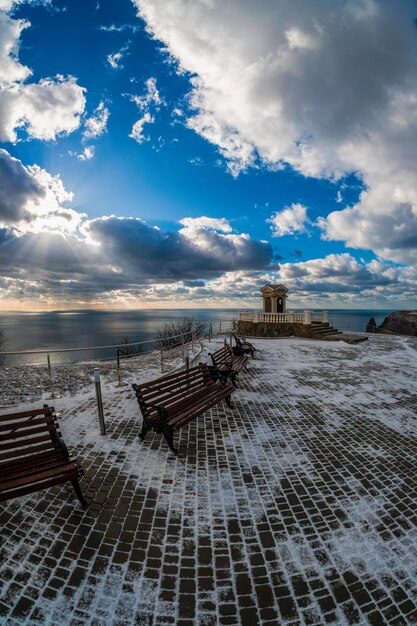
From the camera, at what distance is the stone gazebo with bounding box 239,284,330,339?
71.0 ft

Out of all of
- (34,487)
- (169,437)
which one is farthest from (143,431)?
(34,487)

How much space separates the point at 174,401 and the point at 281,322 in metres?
19.1

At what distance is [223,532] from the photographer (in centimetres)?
314

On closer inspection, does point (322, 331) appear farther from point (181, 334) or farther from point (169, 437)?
point (169, 437)

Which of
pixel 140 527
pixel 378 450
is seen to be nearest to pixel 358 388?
pixel 378 450

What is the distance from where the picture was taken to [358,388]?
27.5ft

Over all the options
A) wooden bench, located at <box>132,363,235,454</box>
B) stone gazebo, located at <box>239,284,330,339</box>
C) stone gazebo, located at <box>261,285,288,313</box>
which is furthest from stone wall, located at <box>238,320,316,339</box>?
wooden bench, located at <box>132,363,235,454</box>

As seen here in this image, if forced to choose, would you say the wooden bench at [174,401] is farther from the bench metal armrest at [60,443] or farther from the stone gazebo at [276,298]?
the stone gazebo at [276,298]

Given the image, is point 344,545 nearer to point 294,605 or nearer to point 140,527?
point 294,605

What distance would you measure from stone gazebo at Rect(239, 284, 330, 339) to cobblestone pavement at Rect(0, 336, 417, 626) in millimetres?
16678

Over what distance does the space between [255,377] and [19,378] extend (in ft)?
26.8

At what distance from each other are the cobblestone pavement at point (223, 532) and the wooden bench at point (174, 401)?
42 centimetres

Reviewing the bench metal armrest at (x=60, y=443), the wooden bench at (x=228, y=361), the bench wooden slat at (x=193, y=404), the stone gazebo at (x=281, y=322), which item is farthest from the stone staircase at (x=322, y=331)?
the bench metal armrest at (x=60, y=443)

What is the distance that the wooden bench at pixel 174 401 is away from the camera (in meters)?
4.71
